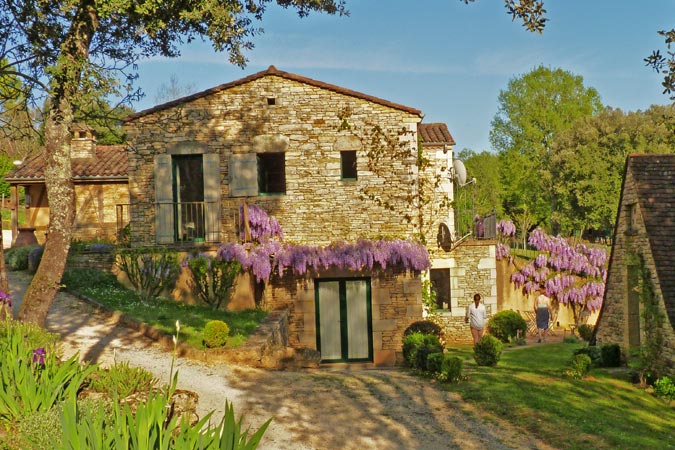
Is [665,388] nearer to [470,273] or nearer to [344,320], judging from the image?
[344,320]

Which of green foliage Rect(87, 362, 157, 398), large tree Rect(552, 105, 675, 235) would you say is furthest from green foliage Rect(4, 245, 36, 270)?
large tree Rect(552, 105, 675, 235)

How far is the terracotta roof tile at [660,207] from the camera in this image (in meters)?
12.4

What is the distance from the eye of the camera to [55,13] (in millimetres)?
10570

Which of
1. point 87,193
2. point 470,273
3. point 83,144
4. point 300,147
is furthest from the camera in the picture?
point 83,144

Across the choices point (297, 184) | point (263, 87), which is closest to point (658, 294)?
point (297, 184)

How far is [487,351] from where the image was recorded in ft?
42.9

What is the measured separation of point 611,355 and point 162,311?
31.7ft

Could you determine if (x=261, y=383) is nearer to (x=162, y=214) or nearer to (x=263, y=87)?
(x=162, y=214)

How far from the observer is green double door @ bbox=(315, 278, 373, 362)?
16.5 m

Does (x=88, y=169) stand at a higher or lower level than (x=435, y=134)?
lower

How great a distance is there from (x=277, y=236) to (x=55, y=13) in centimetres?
755

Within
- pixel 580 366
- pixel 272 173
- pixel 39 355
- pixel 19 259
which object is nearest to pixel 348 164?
pixel 272 173

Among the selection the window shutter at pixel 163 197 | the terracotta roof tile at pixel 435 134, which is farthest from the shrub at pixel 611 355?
the window shutter at pixel 163 197

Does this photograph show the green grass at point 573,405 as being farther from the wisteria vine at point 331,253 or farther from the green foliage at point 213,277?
the green foliage at point 213,277
